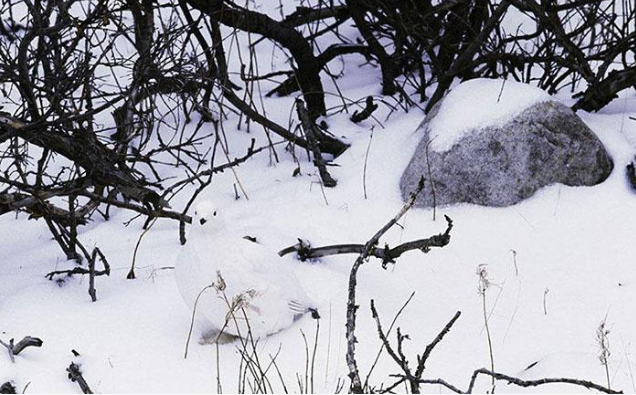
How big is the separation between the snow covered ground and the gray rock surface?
0.06m

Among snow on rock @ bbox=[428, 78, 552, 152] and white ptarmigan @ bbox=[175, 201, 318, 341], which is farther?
snow on rock @ bbox=[428, 78, 552, 152]

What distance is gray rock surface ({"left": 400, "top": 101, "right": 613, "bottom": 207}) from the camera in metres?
4.88

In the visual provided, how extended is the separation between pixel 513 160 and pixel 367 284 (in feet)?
3.20

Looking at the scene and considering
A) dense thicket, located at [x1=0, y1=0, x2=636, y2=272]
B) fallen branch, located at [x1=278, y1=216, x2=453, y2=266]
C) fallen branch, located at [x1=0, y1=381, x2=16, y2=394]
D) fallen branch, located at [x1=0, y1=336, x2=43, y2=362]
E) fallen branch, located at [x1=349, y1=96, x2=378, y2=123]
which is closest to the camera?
fallen branch, located at [x1=0, y1=381, x2=16, y2=394]

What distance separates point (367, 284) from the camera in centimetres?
442

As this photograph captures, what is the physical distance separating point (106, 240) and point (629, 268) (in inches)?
90.4

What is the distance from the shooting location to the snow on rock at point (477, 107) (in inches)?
194

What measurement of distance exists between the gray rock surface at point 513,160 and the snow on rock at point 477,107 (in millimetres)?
33

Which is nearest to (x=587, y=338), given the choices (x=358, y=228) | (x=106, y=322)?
(x=358, y=228)

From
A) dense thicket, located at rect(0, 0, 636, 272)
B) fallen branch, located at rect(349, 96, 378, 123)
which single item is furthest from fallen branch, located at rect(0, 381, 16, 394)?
fallen branch, located at rect(349, 96, 378, 123)

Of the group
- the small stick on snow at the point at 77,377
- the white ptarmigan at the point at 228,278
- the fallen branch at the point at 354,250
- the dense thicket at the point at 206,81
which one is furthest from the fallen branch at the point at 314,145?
the small stick on snow at the point at 77,377

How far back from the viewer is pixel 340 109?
5887 mm

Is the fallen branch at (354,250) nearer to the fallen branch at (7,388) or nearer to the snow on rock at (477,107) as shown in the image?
the snow on rock at (477,107)

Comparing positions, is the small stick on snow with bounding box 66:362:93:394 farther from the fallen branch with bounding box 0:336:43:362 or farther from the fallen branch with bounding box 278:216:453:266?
the fallen branch with bounding box 278:216:453:266
